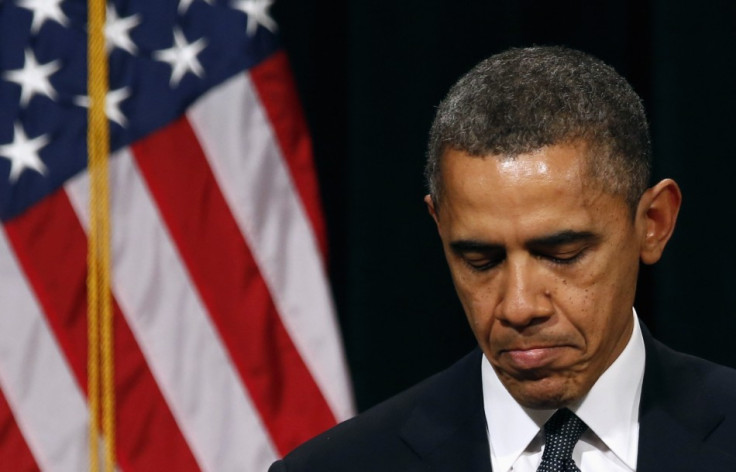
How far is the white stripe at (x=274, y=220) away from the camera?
2400mm

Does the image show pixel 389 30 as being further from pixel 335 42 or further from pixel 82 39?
pixel 82 39

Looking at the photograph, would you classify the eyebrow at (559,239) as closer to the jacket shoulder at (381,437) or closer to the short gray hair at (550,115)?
the short gray hair at (550,115)

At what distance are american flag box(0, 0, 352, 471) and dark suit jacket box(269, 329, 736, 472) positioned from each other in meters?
0.88

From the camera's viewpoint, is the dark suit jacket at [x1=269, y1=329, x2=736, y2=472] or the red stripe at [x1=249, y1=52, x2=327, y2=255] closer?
the dark suit jacket at [x1=269, y1=329, x2=736, y2=472]

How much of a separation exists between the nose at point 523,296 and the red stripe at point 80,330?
1.22 meters

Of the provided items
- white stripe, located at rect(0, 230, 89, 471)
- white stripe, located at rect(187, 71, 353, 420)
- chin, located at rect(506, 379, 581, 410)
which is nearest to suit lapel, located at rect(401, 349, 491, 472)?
chin, located at rect(506, 379, 581, 410)

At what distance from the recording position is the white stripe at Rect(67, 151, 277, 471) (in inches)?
93.4

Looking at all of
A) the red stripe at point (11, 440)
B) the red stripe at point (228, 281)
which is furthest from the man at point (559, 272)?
the red stripe at point (11, 440)

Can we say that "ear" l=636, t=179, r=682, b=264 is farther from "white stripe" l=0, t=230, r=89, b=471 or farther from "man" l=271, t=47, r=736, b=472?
→ "white stripe" l=0, t=230, r=89, b=471

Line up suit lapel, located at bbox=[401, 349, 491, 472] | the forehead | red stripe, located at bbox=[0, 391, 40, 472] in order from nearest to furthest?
the forehead → suit lapel, located at bbox=[401, 349, 491, 472] → red stripe, located at bbox=[0, 391, 40, 472]

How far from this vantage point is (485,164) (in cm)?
128

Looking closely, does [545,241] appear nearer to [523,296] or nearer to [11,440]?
[523,296]

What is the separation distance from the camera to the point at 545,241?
4.15 feet

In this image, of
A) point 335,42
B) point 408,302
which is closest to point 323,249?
point 408,302
